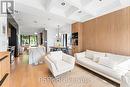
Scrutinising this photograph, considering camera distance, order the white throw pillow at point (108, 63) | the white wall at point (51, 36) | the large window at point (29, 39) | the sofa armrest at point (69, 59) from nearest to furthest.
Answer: the white throw pillow at point (108, 63), the sofa armrest at point (69, 59), the white wall at point (51, 36), the large window at point (29, 39)

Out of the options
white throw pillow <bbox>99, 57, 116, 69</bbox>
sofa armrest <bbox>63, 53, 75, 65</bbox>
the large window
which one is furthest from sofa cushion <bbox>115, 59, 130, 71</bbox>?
the large window

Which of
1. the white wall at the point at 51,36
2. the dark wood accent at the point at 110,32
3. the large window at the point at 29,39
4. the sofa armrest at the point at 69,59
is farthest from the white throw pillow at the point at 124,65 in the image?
the large window at the point at 29,39

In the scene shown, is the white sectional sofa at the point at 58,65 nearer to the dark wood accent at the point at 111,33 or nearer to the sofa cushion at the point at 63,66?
the sofa cushion at the point at 63,66

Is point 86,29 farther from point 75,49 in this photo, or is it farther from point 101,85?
point 101,85

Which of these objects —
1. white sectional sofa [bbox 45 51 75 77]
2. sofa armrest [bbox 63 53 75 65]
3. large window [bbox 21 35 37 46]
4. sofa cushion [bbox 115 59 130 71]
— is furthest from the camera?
large window [bbox 21 35 37 46]

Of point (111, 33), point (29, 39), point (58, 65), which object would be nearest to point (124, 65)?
point (111, 33)

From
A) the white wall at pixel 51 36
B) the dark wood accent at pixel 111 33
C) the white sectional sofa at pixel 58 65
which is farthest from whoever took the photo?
the white wall at pixel 51 36

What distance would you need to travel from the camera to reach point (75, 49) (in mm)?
8297

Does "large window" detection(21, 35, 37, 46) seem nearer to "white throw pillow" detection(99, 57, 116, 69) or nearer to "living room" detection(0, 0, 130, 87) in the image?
"living room" detection(0, 0, 130, 87)

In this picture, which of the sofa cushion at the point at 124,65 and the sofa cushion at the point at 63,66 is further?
the sofa cushion at the point at 63,66

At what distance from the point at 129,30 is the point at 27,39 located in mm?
19808

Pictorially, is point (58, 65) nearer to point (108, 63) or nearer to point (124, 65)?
point (108, 63)

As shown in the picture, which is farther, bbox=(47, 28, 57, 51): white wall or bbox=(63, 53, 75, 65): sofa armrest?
bbox=(47, 28, 57, 51): white wall

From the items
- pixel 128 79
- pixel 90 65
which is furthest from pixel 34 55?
pixel 128 79
